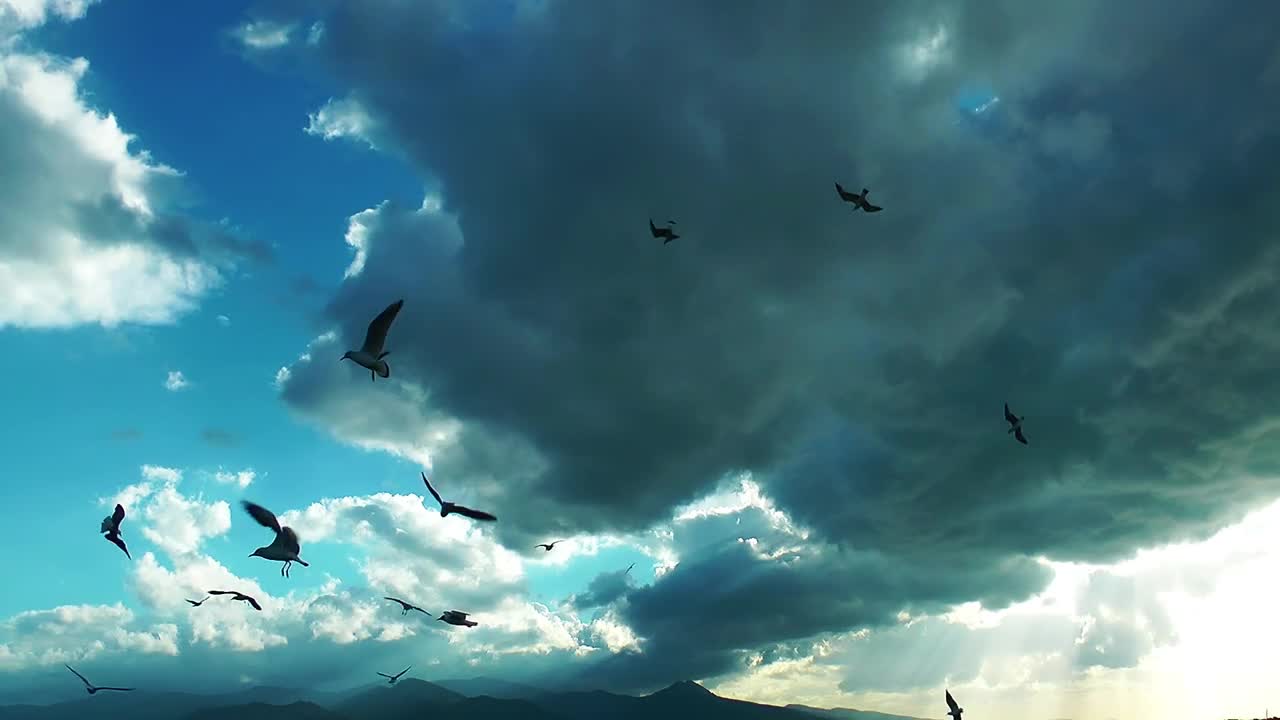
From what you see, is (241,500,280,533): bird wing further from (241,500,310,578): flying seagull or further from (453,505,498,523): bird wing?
(453,505,498,523): bird wing

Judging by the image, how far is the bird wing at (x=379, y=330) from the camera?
Answer: 146ft

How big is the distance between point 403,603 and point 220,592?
10363 millimetres

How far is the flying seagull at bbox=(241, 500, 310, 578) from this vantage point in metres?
45.3

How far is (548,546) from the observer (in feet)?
222

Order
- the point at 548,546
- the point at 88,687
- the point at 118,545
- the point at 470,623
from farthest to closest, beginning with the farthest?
the point at 548,546 < the point at 88,687 < the point at 470,623 < the point at 118,545

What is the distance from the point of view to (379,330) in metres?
45.8

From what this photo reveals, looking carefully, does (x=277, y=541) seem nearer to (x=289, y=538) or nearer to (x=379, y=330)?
(x=289, y=538)

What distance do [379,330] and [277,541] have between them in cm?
1386

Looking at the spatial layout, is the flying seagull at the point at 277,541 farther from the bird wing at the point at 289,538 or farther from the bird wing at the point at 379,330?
the bird wing at the point at 379,330

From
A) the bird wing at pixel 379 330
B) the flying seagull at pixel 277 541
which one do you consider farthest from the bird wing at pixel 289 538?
the bird wing at pixel 379 330

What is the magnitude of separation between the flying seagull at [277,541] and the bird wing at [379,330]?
1160 centimetres

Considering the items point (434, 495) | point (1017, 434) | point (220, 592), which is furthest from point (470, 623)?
point (1017, 434)

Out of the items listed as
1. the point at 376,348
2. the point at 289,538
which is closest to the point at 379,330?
the point at 376,348

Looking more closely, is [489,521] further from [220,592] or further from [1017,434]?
[1017,434]
